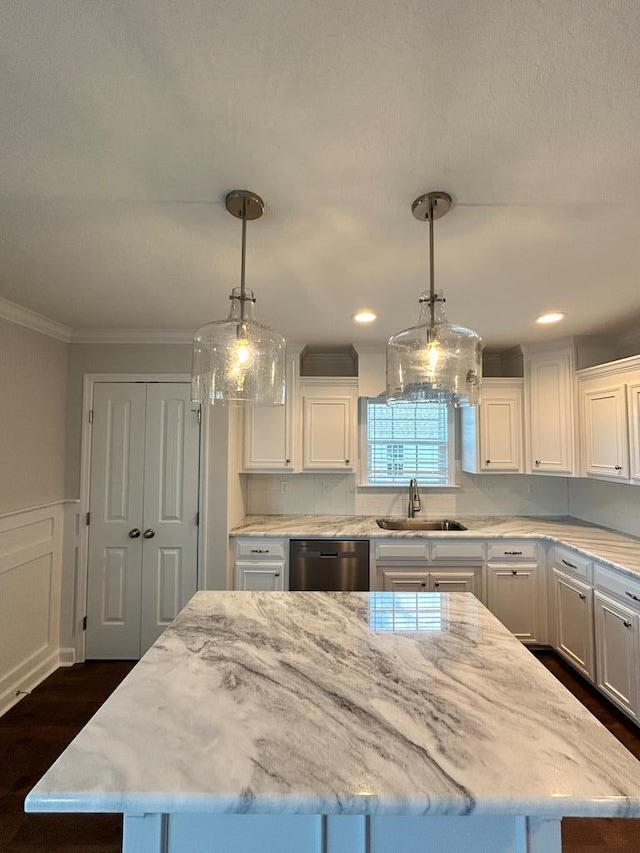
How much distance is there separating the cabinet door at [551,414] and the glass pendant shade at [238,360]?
2.71 metres

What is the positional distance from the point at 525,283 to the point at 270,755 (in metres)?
2.21

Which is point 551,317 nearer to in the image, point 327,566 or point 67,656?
point 327,566

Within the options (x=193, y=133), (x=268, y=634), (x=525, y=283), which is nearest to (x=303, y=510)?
(x=268, y=634)

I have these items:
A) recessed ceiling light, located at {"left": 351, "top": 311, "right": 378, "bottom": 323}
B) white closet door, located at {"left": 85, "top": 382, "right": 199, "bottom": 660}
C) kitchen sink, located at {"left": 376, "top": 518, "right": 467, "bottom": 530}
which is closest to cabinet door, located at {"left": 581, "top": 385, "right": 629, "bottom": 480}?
kitchen sink, located at {"left": 376, "top": 518, "right": 467, "bottom": 530}

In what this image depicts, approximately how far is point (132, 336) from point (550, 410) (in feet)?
11.0

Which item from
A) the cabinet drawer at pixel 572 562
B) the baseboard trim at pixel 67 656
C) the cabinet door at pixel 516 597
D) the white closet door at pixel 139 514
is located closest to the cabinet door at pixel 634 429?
the cabinet drawer at pixel 572 562

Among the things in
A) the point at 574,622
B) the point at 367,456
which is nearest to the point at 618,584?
the point at 574,622

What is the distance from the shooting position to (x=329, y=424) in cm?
344

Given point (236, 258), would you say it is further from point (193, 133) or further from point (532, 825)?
point (532, 825)

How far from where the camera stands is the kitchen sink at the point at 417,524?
346 centimetres

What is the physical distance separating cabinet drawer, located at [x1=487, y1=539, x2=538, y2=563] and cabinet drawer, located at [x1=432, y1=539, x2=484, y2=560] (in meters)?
0.09

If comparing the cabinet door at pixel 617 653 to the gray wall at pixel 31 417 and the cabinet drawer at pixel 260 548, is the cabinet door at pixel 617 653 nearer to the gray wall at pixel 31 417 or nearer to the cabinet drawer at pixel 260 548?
the cabinet drawer at pixel 260 548

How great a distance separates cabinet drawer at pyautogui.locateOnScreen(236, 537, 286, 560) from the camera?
3057mm

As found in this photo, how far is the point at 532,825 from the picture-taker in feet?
3.00
